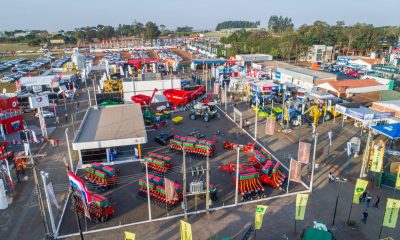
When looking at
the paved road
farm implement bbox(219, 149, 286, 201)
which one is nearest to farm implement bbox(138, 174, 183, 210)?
the paved road

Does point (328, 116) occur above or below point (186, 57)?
below

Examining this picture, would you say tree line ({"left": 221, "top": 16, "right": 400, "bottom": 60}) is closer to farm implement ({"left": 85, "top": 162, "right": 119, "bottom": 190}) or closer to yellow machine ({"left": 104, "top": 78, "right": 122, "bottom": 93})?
yellow machine ({"left": 104, "top": 78, "right": 122, "bottom": 93})

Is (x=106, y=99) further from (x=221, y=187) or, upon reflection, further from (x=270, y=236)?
(x=270, y=236)

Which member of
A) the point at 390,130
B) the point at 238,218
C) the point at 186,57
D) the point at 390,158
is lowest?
the point at 238,218

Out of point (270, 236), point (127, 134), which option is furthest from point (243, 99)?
point (270, 236)

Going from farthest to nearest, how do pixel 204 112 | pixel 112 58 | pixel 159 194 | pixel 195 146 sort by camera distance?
pixel 112 58 → pixel 204 112 → pixel 195 146 → pixel 159 194

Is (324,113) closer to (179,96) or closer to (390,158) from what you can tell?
(390,158)

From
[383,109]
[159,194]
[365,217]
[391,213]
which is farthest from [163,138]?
[383,109]
